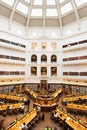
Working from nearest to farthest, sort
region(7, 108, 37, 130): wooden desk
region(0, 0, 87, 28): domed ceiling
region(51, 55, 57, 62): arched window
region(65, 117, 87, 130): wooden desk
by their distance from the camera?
1. region(7, 108, 37, 130): wooden desk
2. region(65, 117, 87, 130): wooden desk
3. region(0, 0, 87, 28): domed ceiling
4. region(51, 55, 57, 62): arched window

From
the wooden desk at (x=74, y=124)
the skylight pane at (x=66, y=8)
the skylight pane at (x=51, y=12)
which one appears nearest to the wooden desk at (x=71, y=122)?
the wooden desk at (x=74, y=124)

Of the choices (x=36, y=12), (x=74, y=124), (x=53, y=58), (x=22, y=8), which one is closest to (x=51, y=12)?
(x=36, y=12)

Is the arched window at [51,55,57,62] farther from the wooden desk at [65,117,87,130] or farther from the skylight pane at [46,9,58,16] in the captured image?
the wooden desk at [65,117,87,130]

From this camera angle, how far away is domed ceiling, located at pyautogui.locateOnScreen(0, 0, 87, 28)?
23359mm

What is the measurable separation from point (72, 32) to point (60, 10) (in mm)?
4615

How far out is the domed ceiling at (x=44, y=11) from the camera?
2336 cm

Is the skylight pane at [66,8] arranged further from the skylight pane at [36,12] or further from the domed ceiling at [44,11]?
the skylight pane at [36,12]

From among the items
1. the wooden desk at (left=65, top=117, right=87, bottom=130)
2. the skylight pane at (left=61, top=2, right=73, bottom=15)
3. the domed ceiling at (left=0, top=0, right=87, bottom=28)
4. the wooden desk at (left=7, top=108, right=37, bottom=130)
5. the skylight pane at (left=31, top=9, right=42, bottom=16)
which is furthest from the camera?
the skylight pane at (left=31, top=9, right=42, bottom=16)

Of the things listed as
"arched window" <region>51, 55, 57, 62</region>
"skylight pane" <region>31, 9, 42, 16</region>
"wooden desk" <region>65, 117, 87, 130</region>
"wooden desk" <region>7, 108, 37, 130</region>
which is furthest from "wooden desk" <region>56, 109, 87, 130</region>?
"skylight pane" <region>31, 9, 42, 16</region>

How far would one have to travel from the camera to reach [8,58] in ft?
80.5

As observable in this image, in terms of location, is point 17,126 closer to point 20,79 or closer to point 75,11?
point 20,79

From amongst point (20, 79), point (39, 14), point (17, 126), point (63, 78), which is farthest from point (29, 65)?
point (17, 126)

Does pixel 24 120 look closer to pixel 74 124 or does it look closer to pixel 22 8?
pixel 74 124

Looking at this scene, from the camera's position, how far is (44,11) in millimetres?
25656
